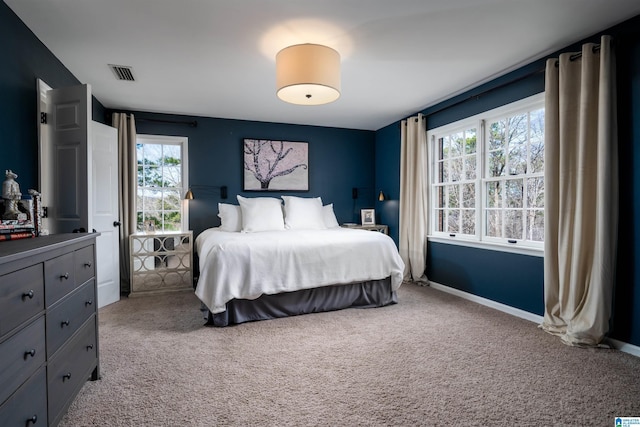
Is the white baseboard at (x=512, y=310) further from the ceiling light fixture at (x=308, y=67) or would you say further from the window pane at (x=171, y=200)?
the window pane at (x=171, y=200)

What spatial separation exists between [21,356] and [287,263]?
2065 millimetres

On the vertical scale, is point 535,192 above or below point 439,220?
above

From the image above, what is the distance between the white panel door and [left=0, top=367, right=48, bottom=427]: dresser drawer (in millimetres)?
2460

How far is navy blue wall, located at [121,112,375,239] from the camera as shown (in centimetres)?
474

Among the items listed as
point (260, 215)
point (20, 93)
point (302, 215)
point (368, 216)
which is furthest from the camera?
point (368, 216)

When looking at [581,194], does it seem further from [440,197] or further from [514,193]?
[440,197]

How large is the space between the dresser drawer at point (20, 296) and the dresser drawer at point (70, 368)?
0.31 m

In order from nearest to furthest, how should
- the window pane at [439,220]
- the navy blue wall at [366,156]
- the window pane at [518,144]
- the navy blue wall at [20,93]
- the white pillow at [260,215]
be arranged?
the navy blue wall at [20,93], the navy blue wall at [366,156], the window pane at [518,144], the white pillow at [260,215], the window pane at [439,220]

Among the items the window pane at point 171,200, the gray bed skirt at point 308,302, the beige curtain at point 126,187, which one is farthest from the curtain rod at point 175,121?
the gray bed skirt at point 308,302

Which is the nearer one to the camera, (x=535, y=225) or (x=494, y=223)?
(x=535, y=225)

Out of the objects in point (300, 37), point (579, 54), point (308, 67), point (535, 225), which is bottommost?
point (535, 225)

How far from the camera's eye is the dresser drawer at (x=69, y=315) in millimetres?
1449

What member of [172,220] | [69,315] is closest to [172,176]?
[172,220]

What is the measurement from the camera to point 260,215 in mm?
4258
